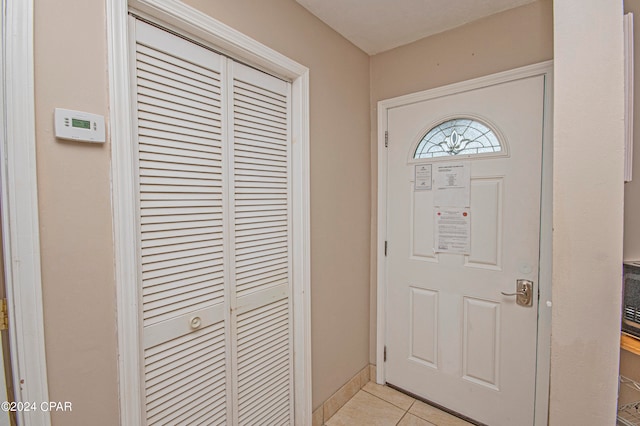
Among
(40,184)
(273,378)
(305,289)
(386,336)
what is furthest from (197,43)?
(386,336)

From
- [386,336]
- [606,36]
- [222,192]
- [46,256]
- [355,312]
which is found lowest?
[386,336]

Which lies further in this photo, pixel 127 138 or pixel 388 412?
pixel 388 412

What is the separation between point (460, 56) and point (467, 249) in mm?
1245

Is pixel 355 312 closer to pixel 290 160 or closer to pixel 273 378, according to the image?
pixel 273 378

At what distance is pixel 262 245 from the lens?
59.8 inches

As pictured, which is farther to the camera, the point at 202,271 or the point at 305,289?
the point at 305,289

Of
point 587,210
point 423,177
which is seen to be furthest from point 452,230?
point 587,210

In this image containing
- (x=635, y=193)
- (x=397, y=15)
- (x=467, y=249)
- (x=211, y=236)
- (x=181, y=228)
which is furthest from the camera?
(x=467, y=249)

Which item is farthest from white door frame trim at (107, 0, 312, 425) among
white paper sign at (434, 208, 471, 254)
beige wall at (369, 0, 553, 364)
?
white paper sign at (434, 208, 471, 254)

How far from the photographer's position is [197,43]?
122cm

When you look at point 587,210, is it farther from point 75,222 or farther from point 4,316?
point 4,316

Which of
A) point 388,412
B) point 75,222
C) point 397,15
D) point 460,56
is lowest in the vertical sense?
point 388,412

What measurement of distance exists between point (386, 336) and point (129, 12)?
2.37m

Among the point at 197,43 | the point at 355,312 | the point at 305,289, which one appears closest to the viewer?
the point at 197,43
